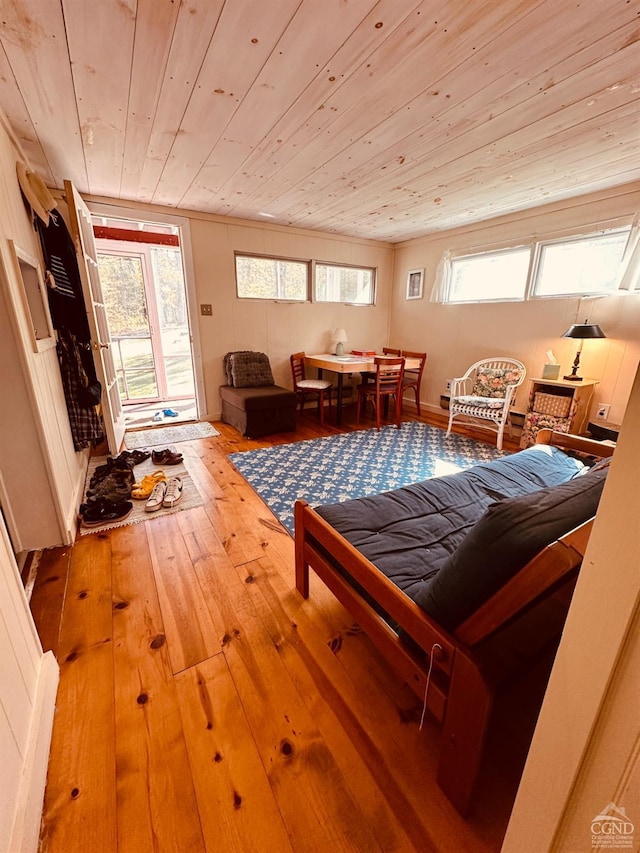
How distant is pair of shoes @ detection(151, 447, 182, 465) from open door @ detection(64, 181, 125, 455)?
34 centimetres

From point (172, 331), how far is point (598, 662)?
614 cm

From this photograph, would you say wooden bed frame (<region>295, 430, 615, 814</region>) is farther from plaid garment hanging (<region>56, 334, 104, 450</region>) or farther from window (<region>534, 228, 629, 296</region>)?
window (<region>534, 228, 629, 296</region>)

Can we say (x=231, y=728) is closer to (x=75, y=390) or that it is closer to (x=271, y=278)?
(x=75, y=390)

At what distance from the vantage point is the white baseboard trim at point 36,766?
0.80 meters

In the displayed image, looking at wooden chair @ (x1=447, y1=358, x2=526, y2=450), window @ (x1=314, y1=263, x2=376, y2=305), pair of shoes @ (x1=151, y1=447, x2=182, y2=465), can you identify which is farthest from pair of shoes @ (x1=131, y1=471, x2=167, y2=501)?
window @ (x1=314, y1=263, x2=376, y2=305)

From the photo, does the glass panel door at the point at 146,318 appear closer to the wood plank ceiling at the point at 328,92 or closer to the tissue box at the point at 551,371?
the wood plank ceiling at the point at 328,92

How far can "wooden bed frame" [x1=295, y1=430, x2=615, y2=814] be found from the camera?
0.70 meters

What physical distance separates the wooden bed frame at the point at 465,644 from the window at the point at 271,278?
3.89 m

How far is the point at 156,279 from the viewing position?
17.3 ft

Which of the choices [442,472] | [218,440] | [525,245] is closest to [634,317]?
[525,245]

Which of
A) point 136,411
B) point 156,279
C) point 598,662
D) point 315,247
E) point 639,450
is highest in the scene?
point 315,247

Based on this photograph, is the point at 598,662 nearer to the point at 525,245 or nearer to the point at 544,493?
the point at 544,493

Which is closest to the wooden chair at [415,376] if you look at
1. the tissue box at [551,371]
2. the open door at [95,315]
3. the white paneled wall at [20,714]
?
the tissue box at [551,371]

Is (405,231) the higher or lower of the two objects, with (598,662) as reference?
higher
